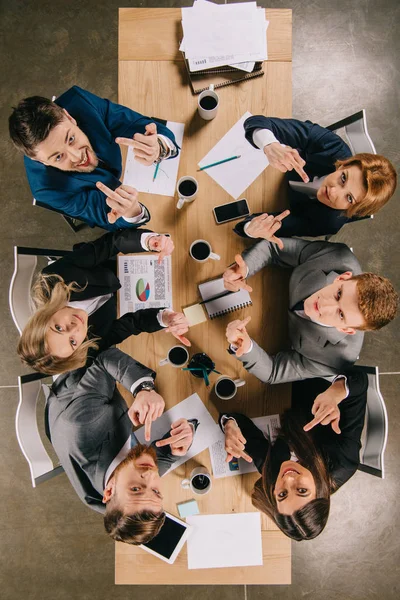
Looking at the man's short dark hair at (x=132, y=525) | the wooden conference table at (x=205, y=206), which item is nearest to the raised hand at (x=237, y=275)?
the wooden conference table at (x=205, y=206)

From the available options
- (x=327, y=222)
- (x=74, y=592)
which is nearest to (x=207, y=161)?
(x=327, y=222)

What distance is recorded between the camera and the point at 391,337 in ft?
8.86

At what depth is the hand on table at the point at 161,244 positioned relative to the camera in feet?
5.76

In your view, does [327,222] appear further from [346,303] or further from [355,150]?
[346,303]

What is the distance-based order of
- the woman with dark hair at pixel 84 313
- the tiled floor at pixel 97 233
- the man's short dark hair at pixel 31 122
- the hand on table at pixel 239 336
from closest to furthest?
1. the man's short dark hair at pixel 31 122
2. the woman with dark hair at pixel 84 313
3. the hand on table at pixel 239 336
4. the tiled floor at pixel 97 233

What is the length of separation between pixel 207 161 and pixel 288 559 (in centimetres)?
190

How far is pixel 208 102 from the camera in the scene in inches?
71.4

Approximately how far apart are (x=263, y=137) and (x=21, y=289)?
4.10ft

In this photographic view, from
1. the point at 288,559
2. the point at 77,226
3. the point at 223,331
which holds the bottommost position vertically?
the point at 288,559

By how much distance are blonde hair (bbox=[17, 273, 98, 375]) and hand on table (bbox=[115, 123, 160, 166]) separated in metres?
0.63

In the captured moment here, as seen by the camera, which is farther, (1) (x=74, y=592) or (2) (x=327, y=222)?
(1) (x=74, y=592)

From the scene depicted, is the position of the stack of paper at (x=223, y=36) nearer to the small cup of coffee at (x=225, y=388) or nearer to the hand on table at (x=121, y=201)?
the hand on table at (x=121, y=201)

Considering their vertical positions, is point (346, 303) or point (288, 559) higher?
point (346, 303)

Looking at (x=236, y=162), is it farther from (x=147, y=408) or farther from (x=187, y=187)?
(x=147, y=408)
